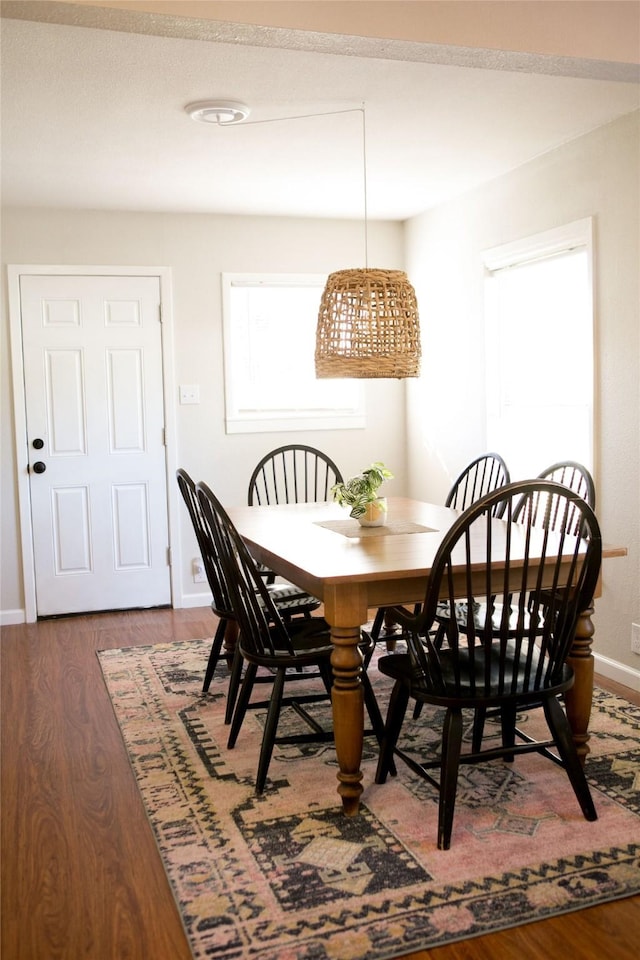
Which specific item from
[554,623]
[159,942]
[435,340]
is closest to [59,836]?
[159,942]

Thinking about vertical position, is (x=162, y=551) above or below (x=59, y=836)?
above

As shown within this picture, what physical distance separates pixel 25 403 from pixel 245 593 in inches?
116

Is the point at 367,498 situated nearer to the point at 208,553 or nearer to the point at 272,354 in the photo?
the point at 208,553

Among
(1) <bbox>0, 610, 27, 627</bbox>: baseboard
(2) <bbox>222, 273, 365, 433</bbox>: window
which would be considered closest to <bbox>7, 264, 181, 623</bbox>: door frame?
(1) <bbox>0, 610, 27, 627</bbox>: baseboard

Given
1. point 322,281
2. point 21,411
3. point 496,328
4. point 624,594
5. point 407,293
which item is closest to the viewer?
point 407,293

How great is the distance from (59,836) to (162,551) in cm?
297

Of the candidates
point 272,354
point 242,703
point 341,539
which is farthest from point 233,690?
point 272,354

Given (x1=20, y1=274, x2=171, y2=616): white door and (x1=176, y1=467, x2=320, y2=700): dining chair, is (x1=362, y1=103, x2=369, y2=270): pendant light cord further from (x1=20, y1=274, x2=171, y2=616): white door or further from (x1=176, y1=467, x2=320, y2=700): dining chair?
(x1=20, y1=274, x2=171, y2=616): white door

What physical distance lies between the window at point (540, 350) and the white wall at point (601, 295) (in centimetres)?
9

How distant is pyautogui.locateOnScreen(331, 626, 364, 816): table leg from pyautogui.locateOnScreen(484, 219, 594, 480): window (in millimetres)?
1880

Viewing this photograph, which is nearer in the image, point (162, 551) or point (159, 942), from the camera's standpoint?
point (159, 942)

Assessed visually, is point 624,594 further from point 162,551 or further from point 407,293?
point 162,551

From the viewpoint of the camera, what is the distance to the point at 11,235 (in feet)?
16.9

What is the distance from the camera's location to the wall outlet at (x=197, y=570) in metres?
5.56
